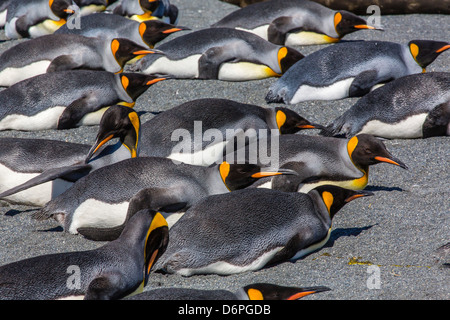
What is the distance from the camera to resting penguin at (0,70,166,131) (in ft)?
19.2

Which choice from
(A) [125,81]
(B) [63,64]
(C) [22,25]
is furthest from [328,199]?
(C) [22,25]

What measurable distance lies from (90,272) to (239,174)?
1.39 metres

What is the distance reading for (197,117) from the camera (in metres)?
5.27

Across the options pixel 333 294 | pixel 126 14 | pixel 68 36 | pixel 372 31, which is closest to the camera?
pixel 333 294

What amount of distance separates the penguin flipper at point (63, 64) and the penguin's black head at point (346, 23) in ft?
9.71

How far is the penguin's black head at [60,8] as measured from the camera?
8469 mm

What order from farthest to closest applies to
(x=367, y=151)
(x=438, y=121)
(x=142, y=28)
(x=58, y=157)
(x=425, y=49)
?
(x=142, y=28) < (x=425, y=49) < (x=438, y=121) < (x=58, y=157) < (x=367, y=151)

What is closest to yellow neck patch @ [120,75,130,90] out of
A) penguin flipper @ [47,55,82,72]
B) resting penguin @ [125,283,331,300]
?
penguin flipper @ [47,55,82,72]

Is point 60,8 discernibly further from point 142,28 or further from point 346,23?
point 346,23

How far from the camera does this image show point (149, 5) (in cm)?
873

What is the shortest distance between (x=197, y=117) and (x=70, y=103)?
50.3 inches

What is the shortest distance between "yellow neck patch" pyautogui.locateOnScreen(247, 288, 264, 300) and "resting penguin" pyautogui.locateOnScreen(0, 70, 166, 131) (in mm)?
3175
